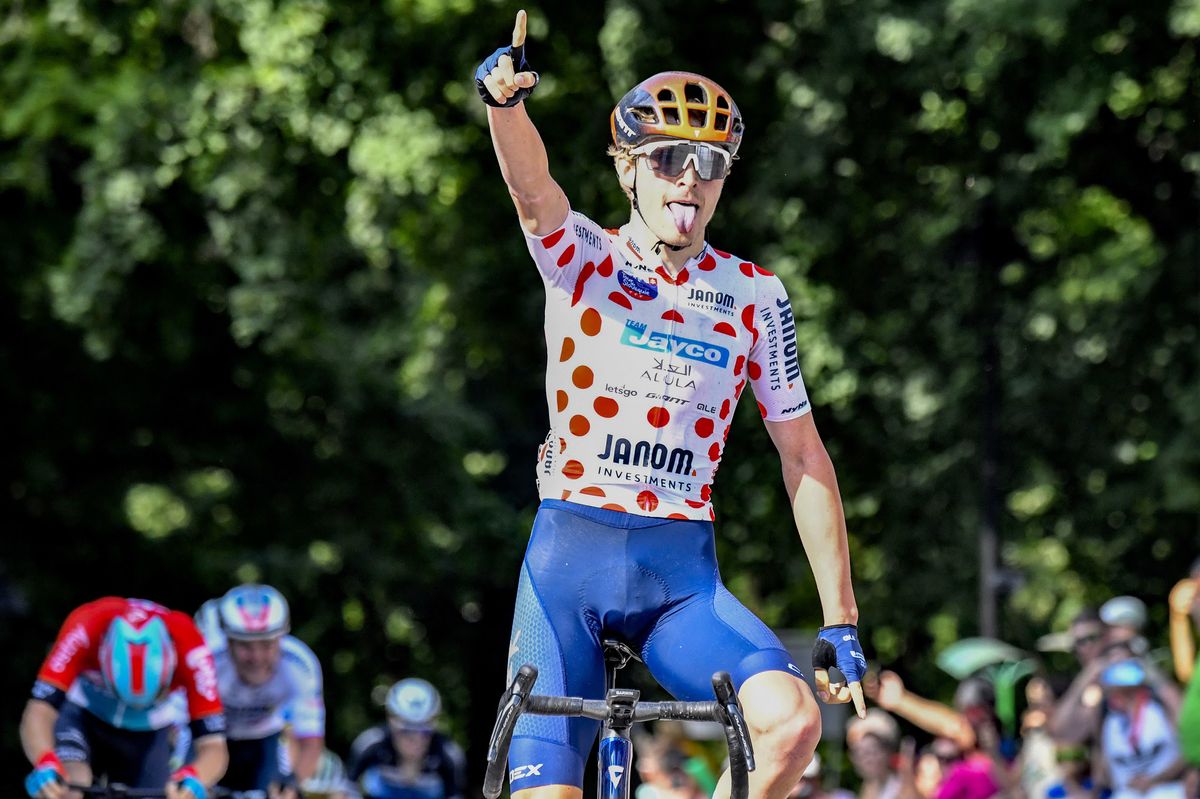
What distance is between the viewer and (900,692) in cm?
1247

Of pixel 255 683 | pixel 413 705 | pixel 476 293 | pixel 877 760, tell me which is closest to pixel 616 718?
pixel 255 683

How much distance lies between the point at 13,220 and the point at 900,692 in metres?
12.2

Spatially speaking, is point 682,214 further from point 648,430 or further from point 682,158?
point 648,430

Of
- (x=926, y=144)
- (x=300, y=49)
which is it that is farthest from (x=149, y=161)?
(x=926, y=144)

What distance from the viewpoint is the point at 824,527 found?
6.59 m

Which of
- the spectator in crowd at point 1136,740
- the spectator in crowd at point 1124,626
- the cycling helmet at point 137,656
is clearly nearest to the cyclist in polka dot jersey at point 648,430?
the cycling helmet at point 137,656

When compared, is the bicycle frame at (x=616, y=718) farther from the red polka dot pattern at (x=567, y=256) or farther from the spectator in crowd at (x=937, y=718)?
the spectator in crowd at (x=937, y=718)

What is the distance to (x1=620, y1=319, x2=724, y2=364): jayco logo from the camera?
645 cm

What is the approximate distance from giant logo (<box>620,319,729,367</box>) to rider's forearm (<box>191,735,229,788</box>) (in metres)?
4.71

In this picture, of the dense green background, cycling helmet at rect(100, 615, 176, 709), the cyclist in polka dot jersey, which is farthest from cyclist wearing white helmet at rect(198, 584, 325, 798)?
the dense green background

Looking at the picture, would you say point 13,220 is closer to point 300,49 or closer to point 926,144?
point 300,49

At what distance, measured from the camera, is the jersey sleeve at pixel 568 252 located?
6.40 meters

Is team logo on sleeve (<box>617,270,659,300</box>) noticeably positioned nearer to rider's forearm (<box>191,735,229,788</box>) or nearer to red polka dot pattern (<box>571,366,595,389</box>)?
red polka dot pattern (<box>571,366,595,389</box>)

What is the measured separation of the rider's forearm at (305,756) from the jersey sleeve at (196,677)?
6.05 ft
